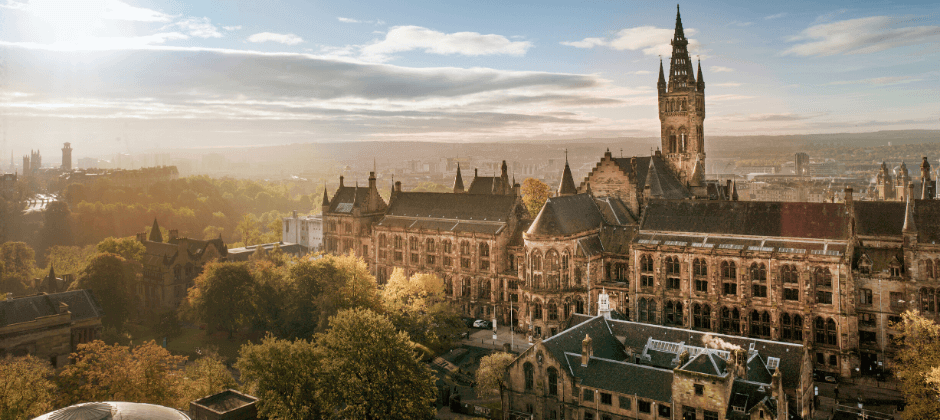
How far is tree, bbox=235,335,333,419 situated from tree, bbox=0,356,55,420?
14950mm

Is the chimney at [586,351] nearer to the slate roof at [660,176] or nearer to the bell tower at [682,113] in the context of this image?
the slate roof at [660,176]

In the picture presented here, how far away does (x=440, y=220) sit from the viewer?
97.4 metres

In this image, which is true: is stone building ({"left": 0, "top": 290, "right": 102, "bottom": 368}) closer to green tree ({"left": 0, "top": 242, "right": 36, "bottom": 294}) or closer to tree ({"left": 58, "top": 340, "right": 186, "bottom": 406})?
tree ({"left": 58, "top": 340, "right": 186, "bottom": 406})

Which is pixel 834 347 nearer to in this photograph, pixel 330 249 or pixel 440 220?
pixel 440 220

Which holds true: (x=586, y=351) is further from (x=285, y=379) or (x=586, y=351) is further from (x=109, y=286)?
(x=109, y=286)

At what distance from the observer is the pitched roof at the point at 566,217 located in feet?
251

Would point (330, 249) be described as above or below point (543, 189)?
below

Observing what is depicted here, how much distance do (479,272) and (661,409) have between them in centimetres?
4278

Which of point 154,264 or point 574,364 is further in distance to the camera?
point 154,264

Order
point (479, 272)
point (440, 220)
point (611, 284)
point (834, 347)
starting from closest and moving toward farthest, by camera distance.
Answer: point (834, 347), point (611, 284), point (479, 272), point (440, 220)

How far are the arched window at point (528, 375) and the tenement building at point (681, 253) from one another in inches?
755

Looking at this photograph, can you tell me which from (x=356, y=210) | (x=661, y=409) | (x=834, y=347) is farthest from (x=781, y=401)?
(x=356, y=210)

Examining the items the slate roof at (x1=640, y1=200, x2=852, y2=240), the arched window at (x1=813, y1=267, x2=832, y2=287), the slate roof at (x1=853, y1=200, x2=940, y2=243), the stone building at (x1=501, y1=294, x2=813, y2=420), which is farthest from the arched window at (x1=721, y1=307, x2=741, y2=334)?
the slate roof at (x1=853, y1=200, x2=940, y2=243)

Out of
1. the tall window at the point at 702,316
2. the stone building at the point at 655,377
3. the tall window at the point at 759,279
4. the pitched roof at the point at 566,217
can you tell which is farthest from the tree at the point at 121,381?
the tall window at the point at 759,279
